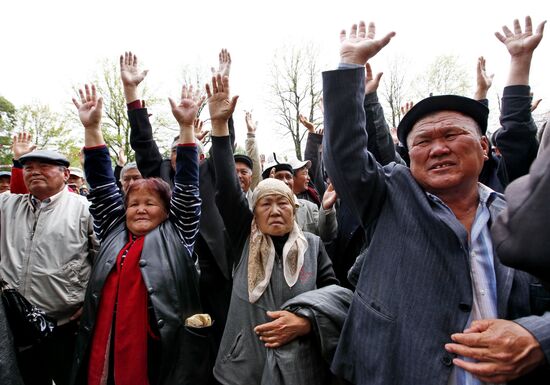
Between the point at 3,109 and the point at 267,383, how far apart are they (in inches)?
1475

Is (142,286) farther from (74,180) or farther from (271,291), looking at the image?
(74,180)

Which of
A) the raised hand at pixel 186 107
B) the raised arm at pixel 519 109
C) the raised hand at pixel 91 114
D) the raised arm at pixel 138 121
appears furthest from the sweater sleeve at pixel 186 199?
the raised arm at pixel 519 109

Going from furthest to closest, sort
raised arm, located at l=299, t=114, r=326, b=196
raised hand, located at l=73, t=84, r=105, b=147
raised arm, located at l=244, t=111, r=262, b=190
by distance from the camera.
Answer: raised arm, located at l=299, t=114, r=326, b=196
raised arm, located at l=244, t=111, r=262, b=190
raised hand, located at l=73, t=84, r=105, b=147

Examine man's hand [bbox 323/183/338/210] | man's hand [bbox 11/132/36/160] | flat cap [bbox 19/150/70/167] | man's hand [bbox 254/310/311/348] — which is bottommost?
man's hand [bbox 254/310/311/348]

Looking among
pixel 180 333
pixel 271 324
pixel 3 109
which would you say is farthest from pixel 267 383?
pixel 3 109

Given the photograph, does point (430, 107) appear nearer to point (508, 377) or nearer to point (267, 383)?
point (508, 377)

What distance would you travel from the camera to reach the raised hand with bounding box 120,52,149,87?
3.06 meters

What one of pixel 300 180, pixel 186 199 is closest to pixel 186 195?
pixel 186 199

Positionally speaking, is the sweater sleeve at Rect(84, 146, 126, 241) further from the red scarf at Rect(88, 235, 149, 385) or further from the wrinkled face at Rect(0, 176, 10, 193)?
the wrinkled face at Rect(0, 176, 10, 193)

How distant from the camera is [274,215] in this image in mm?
2256

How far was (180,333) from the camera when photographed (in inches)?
79.0

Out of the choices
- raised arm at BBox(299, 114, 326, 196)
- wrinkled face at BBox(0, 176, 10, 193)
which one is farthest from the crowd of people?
wrinkled face at BBox(0, 176, 10, 193)

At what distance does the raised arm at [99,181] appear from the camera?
2.34 m

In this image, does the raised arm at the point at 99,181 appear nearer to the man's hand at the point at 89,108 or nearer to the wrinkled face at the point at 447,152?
the man's hand at the point at 89,108
